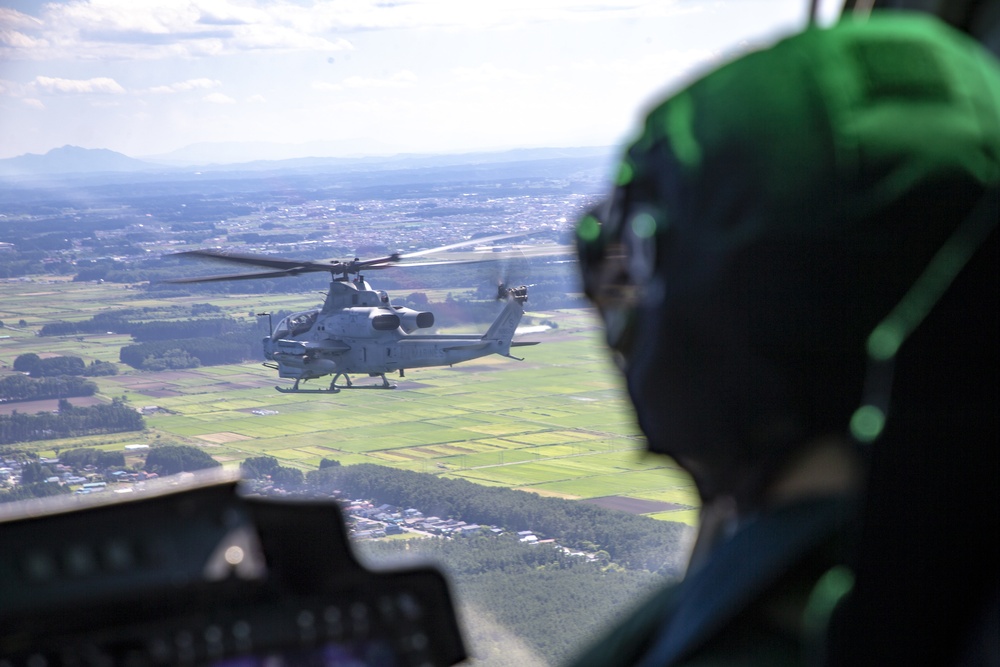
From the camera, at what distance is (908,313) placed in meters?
0.32

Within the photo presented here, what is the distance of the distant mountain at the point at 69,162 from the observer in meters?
40.1

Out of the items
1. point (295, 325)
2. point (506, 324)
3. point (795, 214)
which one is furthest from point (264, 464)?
point (795, 214)

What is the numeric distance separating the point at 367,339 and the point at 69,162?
31561mm

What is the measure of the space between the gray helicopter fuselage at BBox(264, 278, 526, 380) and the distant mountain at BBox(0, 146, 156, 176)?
2567 centimetres

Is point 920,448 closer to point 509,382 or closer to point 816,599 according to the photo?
point 816,599

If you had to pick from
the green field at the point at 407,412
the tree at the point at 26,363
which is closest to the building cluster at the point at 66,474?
the green field at the point at 407,412

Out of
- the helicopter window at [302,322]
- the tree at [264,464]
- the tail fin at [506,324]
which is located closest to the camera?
the tail fin at [506,324]

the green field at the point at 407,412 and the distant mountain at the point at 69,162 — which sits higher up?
the distant mountain at the point at 69,162

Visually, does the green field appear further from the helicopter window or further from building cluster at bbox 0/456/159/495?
the helicopter window

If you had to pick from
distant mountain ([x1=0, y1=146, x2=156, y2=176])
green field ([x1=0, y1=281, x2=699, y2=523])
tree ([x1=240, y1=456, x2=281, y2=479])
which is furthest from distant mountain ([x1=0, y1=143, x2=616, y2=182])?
tree ([x1=240, y1=456, x2=281, y2=479])

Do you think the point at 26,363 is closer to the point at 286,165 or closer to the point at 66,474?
the point at 66,474

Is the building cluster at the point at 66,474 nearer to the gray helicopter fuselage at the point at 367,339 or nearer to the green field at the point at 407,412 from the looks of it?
the green field at the point at 407,412

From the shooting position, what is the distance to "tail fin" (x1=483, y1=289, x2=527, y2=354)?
1405cm

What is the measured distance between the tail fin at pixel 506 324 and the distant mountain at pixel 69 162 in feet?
88.5
